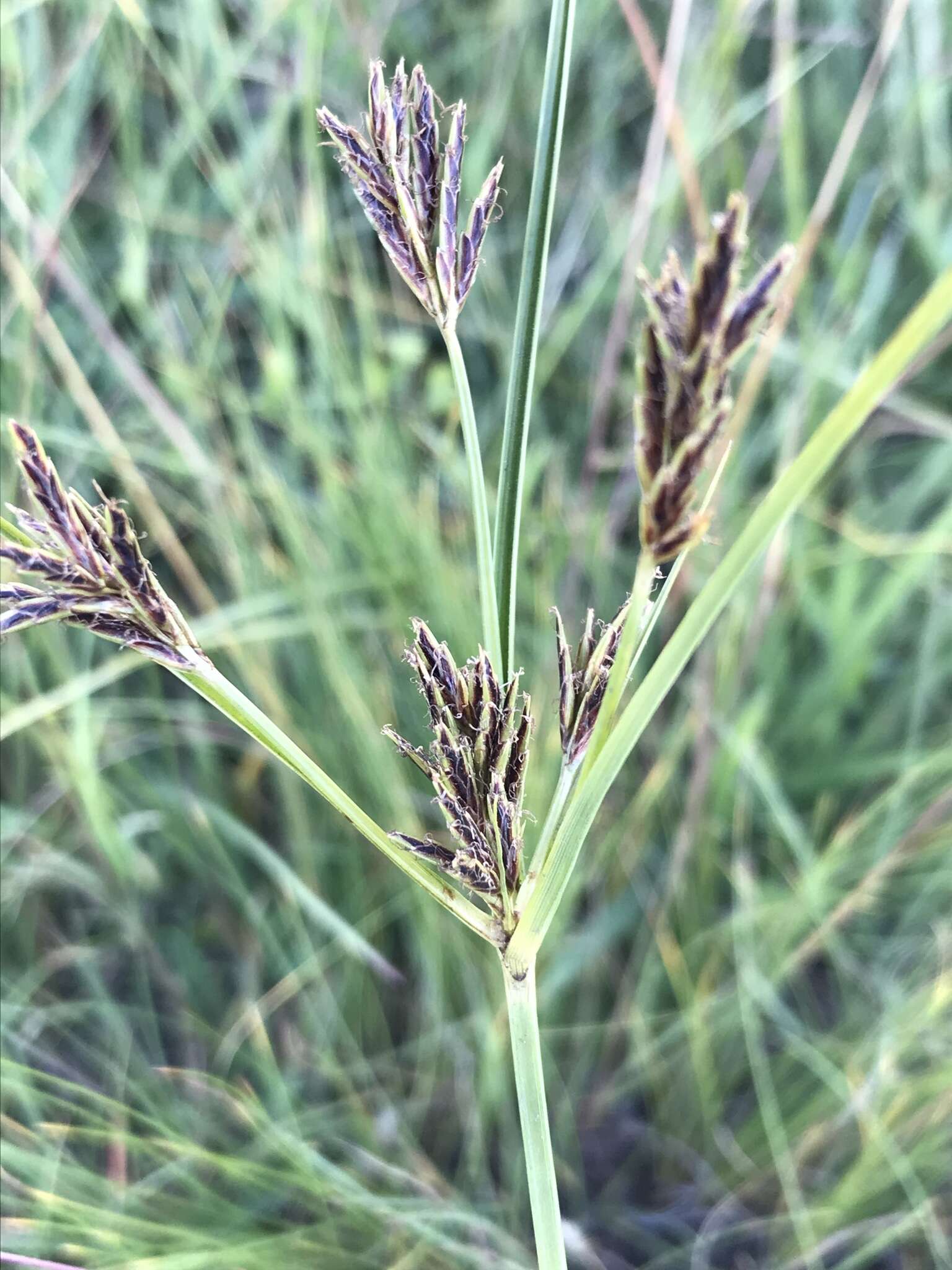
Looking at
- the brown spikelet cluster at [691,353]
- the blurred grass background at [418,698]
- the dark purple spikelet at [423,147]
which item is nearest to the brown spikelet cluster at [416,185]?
the dark purple spikelet at [423,147]

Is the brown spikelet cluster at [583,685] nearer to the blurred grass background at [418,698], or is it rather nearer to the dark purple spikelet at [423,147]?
the dark purple spikelet at [423,147]

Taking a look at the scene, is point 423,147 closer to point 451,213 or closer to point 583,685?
point 451,213

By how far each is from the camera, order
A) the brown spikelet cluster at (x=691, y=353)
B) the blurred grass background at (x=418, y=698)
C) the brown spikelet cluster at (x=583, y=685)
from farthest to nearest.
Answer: the blurred grass background at (x=418, y=698) → the brown spikelet cluster at (x=583, y=685) → the brown spikelet cluster at (x=691, y=353)

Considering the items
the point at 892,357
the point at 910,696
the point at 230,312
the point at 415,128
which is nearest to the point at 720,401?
the point at 892,357

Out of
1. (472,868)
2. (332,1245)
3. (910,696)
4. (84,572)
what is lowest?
(332,1245)

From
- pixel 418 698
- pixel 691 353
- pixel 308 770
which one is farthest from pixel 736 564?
pixel 418 698

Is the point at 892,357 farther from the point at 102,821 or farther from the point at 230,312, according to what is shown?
the point at 230,312

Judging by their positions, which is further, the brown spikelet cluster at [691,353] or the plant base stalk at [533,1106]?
the plant base stalk at [533,1106]
